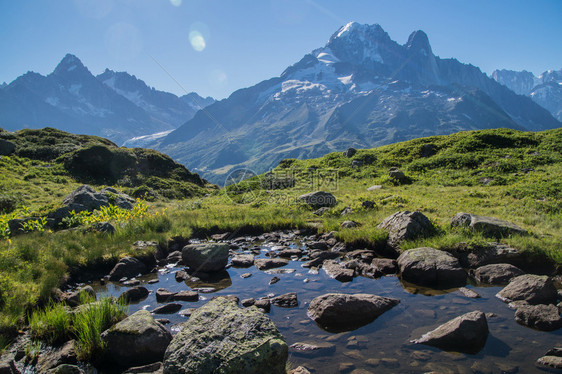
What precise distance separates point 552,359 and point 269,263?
988 centimetres

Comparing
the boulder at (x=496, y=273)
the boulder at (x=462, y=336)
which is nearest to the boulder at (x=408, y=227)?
the boulder at (x=496, y=273)

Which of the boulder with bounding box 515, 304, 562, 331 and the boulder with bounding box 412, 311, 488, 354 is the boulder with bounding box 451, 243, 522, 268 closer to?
the boulder with bounding box 515, 304, 562, 331

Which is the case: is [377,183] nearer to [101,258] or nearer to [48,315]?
[101,258]

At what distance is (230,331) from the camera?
6320 mm

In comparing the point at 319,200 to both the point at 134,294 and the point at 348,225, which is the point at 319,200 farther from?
the point at 134,294

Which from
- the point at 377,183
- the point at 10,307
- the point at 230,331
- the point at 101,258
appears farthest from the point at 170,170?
the point at 230,331

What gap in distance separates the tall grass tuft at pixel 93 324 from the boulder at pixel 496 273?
39.2ft

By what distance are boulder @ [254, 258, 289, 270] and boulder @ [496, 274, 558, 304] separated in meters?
8.23

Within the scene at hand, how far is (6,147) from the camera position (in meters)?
41.1

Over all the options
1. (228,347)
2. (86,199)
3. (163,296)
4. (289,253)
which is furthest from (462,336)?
(86,199)

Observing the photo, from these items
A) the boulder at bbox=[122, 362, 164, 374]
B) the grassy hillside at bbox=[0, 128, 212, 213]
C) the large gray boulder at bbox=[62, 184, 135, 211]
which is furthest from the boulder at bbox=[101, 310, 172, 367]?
the grassy hillside at bbox=[0, 128, 212, 213]

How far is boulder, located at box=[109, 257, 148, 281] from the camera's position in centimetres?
1309

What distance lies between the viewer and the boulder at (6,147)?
40.3 metres

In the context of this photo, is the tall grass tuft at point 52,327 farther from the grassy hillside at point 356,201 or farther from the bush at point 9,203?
the bush at point 9,203
